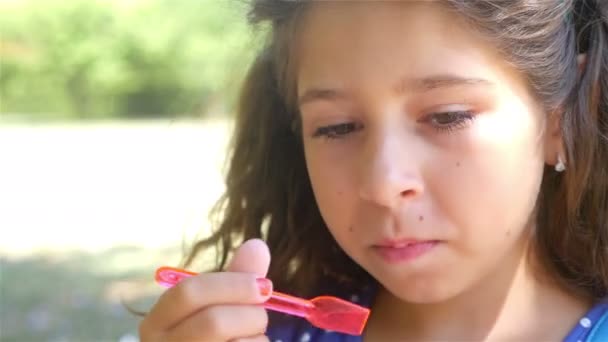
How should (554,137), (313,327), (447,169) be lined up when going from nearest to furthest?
(447,169) < (554,137) < (313,327)

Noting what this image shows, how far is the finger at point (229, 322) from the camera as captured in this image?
106 cm

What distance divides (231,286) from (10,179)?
6.44 m

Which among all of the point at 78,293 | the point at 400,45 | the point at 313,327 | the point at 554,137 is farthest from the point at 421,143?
the point at 78,293

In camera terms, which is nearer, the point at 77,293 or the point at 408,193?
the point at 408,193

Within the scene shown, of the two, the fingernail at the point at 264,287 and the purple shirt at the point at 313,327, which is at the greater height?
the fingernail at the point at 264,287

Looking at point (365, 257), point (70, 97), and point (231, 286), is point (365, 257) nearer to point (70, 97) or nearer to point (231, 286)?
point (231, 286)

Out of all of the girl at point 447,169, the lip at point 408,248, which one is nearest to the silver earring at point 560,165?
the girl at point 447,169

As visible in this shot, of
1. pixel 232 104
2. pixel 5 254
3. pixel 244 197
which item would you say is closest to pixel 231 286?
pixel 244 197

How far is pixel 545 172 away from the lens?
1.34 meters

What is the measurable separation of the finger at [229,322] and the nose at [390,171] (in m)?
0.20

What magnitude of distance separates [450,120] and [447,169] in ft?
0.21

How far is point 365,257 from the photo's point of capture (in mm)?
1212

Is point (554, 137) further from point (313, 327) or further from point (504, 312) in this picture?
point (313, 327)

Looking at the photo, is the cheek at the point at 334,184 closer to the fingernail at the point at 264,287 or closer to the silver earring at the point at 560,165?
the fingernail at the point at 264,287
